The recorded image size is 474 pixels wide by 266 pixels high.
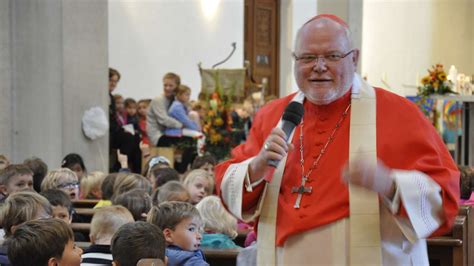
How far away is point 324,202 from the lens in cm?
323

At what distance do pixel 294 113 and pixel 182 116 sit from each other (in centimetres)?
975

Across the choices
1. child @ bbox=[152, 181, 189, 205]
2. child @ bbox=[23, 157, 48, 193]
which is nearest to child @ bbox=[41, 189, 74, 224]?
child @ bbox=[152, 181, 189, 205]

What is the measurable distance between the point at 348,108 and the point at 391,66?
52.1 feet

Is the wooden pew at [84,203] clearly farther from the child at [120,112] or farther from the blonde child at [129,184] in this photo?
the child at [120,112]

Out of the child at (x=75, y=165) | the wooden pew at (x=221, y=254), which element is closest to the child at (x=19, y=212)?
the wooden pew at (x=221, y=254)

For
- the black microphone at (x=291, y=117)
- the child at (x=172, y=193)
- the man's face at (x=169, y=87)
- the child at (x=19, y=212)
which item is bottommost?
the child at (x=172, y=193)

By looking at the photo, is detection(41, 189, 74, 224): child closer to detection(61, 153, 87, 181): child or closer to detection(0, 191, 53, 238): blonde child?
detection(0, 191, 53, 238): blonde child

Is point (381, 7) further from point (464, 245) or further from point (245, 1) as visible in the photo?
point (464, 245)

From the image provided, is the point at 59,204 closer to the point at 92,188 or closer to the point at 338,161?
the point at 92,188

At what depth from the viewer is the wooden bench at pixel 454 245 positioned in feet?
16.7

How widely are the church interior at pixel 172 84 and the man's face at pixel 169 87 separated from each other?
0.25 ft

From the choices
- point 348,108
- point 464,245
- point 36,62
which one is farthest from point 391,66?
point 348,108

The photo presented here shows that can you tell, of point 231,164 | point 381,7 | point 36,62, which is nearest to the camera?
point 231,164

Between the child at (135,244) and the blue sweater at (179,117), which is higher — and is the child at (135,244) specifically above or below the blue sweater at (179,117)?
above
